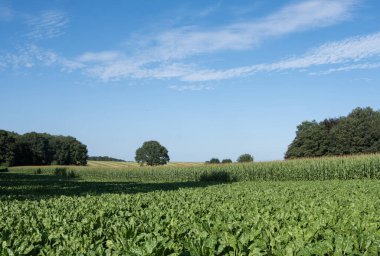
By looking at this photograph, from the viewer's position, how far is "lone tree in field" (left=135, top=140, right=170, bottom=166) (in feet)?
383

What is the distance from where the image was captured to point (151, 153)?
117 m

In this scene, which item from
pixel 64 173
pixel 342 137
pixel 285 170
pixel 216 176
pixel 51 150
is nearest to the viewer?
pixel 285 170

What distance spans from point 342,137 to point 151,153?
2475 inches

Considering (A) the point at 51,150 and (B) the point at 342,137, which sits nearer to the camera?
(B) the point at 342,137

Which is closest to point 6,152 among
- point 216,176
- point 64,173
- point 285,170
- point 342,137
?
point 64,173

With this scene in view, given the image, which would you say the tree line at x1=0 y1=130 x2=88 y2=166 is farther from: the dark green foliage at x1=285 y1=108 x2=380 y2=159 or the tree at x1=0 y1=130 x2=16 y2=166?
the dark green foliage at x1=285 y1=108 x2=380 y2=159

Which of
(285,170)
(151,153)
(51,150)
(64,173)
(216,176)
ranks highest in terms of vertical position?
(51,150)

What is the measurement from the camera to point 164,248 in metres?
3.56

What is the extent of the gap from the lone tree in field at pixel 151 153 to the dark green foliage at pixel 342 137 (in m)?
48.6

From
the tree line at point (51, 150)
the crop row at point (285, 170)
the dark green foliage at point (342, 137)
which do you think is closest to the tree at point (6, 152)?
the tree line at point (51, 150)

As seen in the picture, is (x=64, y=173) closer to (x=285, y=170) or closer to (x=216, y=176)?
(x=216, y=176)

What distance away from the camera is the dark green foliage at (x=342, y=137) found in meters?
65.5

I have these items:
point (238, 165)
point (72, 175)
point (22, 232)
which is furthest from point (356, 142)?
point (22, 232)

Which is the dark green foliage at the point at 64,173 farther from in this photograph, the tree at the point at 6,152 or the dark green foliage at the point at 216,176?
the tree at the point at 6,152
